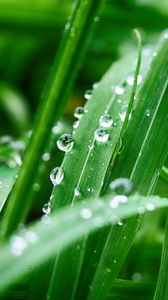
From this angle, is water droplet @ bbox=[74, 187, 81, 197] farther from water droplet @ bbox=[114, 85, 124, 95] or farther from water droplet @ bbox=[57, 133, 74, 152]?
water droplet @ bbox=[114, 85, 124, 95]

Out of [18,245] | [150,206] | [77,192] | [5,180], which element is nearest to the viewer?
[18,245]

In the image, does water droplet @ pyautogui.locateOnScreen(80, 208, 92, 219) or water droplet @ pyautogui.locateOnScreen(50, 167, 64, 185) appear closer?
water droplet @ pyautogui.locateOnScreen(80, 208, 92, 219)

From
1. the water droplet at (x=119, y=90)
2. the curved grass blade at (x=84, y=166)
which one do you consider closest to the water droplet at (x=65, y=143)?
the curved grass blade at (x=84, y=166)

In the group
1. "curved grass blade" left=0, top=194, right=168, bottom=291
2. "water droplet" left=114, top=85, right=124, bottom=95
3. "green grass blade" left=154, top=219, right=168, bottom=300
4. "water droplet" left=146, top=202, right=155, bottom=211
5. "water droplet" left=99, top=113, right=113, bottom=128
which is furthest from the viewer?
"water droplet" left=114, top=85, right=124, bottom=95

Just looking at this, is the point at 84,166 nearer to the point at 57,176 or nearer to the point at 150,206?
the point at 57,176

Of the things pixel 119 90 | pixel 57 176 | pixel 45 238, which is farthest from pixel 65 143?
pixel 45 238

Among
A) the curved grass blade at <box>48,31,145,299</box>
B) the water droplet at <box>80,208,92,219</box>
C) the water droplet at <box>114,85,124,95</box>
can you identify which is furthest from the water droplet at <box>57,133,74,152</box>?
the water droplet at <box>80,208,92,219</box>

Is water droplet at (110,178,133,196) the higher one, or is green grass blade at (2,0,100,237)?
green grass blade at (2,0,100,237)
